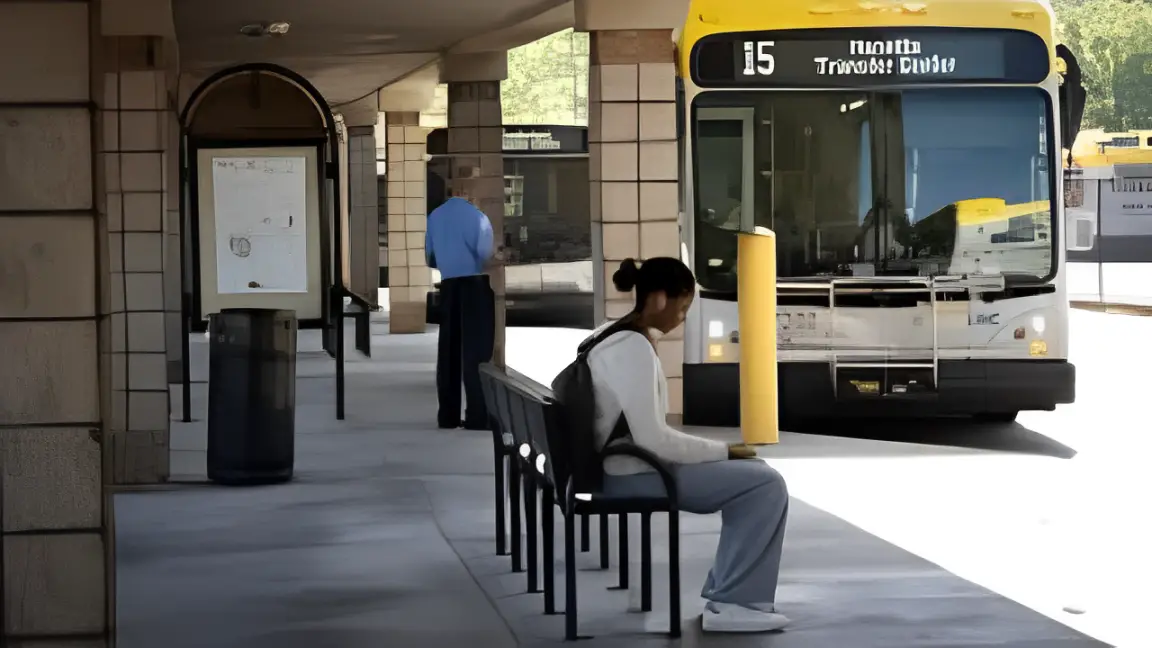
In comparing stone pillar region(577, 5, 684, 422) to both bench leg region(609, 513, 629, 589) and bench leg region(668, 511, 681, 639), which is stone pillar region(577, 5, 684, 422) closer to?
bench leg region(609, 513, 629, 589)

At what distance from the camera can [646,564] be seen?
23.1 feet

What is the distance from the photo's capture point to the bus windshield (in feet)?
42.2

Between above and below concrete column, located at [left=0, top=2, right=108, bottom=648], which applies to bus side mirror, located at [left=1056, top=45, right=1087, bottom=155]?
above

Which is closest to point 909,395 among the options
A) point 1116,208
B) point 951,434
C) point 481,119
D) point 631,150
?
point 951,434

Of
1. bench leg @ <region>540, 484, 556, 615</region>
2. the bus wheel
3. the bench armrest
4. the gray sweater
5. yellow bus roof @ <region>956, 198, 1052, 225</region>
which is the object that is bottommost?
the bus wheel

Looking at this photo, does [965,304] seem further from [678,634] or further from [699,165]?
[678,634]

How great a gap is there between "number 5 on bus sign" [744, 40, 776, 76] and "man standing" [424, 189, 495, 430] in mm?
2204

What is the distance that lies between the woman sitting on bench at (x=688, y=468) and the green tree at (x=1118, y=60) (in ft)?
260

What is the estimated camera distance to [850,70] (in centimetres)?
1302

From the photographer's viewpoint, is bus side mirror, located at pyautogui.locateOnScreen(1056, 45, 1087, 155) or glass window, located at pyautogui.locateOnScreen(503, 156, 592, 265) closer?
bus side mirror, located at pyautogui.locateOnScreen(1056, 45, 1087, 155)

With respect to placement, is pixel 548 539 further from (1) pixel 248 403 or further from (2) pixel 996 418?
(2) pixel 996 418

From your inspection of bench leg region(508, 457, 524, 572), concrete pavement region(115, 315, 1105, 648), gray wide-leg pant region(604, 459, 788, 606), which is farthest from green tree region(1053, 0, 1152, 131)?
gray wide-leg pant region(604, 459, 788, 606)

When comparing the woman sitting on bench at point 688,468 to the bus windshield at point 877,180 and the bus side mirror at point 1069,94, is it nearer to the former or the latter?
the bus windshield at point 877,180

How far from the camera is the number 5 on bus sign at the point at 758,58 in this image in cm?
1292
